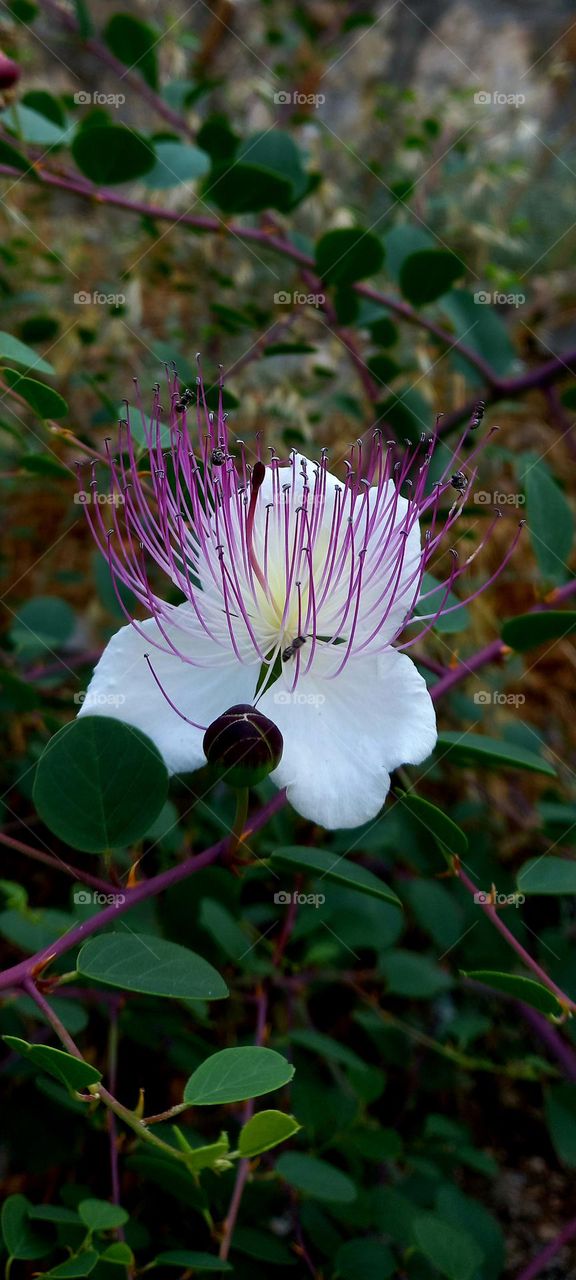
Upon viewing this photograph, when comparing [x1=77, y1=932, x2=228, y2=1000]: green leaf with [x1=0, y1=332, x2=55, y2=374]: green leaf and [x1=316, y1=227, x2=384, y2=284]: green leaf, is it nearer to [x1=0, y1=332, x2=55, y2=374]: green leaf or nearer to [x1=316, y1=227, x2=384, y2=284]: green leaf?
[x1=0, y1=332, x2=55, y2=374]: green leaf

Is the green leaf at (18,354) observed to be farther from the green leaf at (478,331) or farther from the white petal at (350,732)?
the green leaf at (478,331)

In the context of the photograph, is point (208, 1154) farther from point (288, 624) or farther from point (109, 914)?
point (288, 624)

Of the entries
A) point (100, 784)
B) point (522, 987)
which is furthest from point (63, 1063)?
point (522, 987)

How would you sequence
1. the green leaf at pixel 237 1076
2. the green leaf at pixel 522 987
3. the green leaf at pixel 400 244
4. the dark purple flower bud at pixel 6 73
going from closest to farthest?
the green leaf at pixel 237 1076 < the green leaf at pixel 522 987 < the dark purple flower bud at pixel 6 73 < the green leaf at pixel 400 244

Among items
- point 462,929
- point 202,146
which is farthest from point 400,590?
point 202,146

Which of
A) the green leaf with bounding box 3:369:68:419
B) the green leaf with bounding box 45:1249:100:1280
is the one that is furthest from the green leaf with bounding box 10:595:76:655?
the green leaf with bounding box 45:1249:100:1280

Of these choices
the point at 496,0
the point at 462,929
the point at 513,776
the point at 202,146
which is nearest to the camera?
the point at 462,929

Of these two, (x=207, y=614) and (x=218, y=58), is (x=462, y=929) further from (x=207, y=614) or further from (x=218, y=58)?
(x=218, y=58)

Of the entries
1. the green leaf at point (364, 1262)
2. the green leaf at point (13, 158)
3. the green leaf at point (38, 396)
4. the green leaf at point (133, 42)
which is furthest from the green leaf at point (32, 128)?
the green leaf at point (364, 1262)
